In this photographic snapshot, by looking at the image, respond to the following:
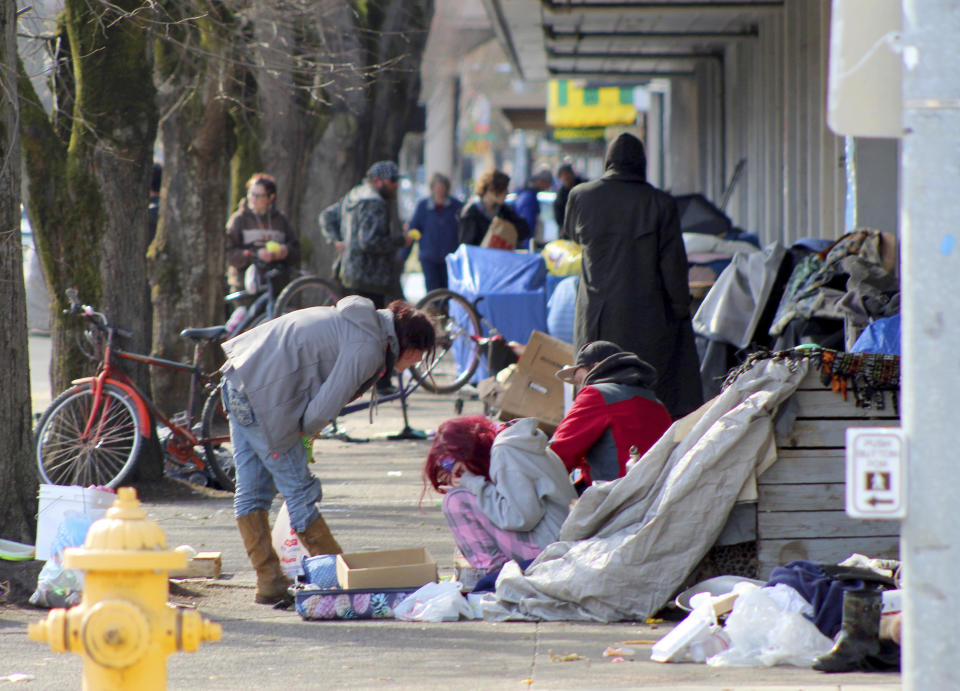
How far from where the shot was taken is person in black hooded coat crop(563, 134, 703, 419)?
786cm

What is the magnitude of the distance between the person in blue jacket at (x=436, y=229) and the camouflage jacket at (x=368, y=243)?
279cm

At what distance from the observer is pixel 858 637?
456cm

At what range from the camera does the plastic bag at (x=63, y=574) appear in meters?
5.72

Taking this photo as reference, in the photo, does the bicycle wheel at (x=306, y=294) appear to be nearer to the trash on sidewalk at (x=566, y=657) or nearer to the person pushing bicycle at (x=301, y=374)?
the person pushing bicycle at (x=301, y=374)

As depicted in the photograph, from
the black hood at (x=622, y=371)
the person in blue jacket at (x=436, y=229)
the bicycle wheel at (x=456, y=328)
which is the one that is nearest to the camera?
the black hood at (x=622, y=371)

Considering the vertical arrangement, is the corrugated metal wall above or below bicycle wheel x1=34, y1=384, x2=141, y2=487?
above

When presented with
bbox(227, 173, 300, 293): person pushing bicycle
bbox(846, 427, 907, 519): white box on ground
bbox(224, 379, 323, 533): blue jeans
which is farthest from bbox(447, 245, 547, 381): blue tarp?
bbox(846, 427, 907, 519): white box on ground

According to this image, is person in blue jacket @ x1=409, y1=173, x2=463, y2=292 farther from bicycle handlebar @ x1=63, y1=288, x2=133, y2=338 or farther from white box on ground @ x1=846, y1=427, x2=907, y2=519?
white box on ground @ x1=846, y1=427, x2=907, y2=519

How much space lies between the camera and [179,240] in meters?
11.4

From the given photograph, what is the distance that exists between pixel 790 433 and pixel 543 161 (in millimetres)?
92301

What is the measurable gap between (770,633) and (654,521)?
782 mm

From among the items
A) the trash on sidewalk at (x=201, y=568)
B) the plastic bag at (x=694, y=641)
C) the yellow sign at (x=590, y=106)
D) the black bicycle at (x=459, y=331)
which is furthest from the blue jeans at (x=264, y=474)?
the yellow sign at (x=590, y=106)

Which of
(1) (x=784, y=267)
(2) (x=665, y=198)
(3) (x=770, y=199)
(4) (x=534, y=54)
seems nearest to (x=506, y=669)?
(2) (x=665, y=198)

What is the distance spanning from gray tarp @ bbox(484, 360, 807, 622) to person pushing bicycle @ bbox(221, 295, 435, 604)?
100 centimetres
